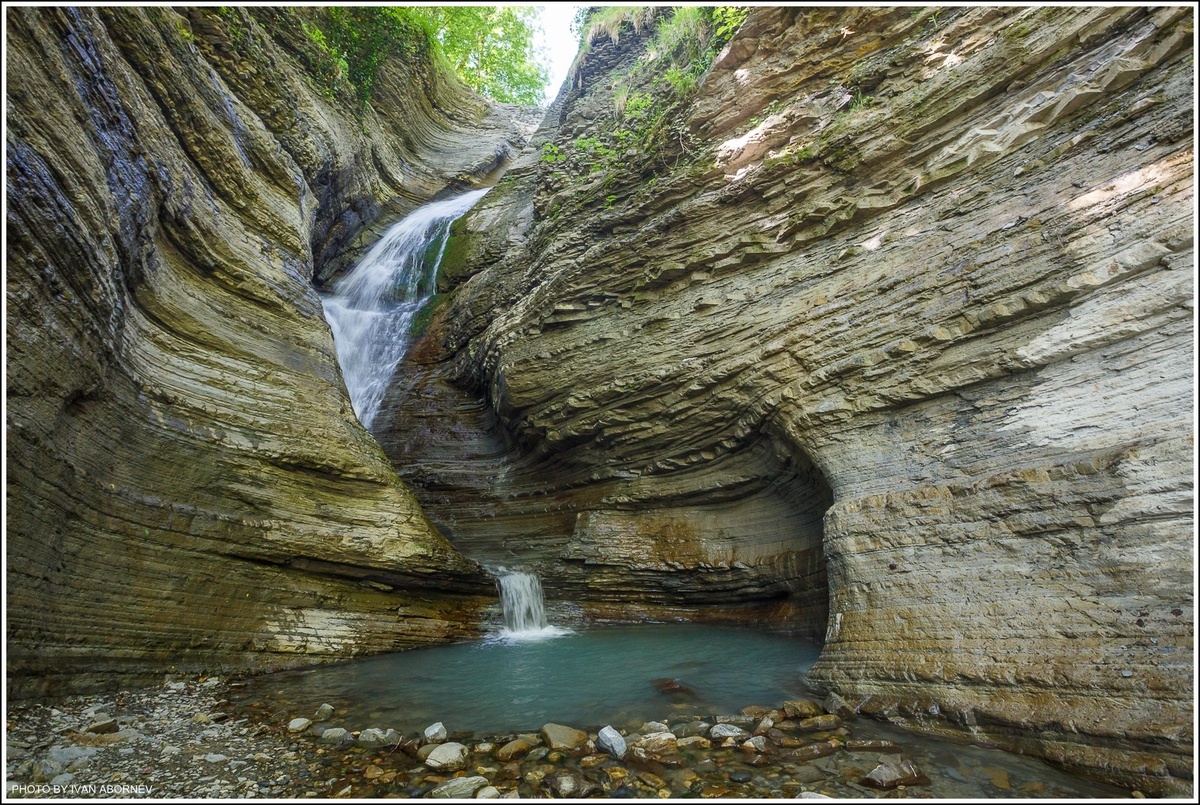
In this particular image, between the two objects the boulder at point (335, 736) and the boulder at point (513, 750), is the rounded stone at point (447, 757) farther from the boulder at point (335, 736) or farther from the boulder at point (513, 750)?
the boulder at point (335, 736)

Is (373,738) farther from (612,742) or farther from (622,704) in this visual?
(622,704)

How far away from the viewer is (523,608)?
10180mm

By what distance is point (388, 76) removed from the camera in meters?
19.5

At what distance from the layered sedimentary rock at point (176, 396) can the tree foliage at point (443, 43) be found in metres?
4.34

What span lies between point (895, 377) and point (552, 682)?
5221 millimetres

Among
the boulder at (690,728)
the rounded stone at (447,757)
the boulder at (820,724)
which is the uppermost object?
the boulder at (820,724)

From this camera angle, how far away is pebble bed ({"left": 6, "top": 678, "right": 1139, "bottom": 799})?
3.89m

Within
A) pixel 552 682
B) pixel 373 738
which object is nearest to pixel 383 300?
pixel 552 682

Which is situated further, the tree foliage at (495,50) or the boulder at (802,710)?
the tree foliage at (495,50)

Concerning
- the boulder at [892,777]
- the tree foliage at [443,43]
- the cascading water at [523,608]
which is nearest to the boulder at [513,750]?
the boulder at [892,777]

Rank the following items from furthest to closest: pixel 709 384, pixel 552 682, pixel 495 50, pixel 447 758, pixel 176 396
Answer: pixel 495 50 → pixel 709 384 → pixel 176 396 → pixel 552 682 → pixel 447 758

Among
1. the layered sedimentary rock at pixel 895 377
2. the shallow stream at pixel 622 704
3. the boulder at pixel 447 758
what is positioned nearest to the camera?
the shallow stream at pixel 622 704

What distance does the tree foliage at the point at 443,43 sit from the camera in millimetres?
15758

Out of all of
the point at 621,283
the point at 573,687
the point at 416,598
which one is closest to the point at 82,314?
the point at 416,598
